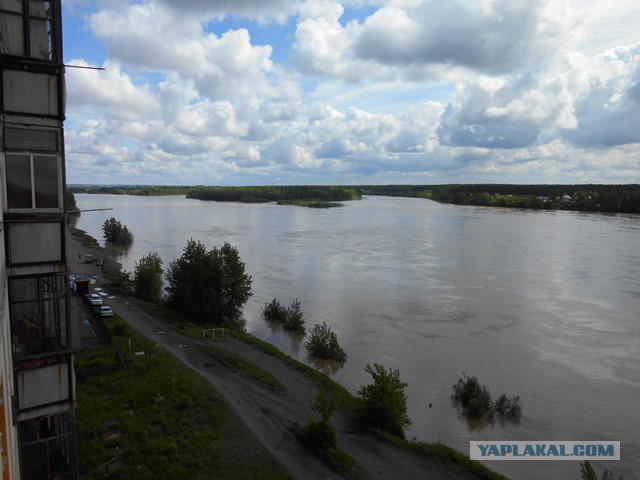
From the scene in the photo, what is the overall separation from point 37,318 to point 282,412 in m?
10.3

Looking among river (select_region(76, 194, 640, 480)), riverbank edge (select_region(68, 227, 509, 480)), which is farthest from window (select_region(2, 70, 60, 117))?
river (select_region(76, 194, 640, 480))

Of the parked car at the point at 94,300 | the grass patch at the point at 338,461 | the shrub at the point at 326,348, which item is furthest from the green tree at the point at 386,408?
the parked car at the point at 94,300

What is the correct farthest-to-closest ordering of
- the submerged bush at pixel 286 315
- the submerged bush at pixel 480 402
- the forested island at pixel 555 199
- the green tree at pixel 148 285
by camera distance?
the forested island at pixel 555 199, the green tree at pixel 148 285, the submerged bush at pixel 286 315, the submerged bush at pixel 480 402

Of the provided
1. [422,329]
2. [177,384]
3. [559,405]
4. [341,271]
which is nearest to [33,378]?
[177,384]

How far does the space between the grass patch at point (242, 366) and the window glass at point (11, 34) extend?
14.7 metres

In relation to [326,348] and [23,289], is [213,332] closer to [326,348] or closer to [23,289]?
[326,348]

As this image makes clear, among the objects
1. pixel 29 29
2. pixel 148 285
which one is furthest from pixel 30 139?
A: pixel 148 285

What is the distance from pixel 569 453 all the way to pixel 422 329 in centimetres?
1212

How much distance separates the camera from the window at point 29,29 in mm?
6465

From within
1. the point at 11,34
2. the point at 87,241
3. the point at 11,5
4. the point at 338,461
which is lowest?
the point at 338,461

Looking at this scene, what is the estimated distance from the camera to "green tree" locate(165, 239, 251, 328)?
28109 millimetres

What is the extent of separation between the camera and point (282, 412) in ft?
52.5

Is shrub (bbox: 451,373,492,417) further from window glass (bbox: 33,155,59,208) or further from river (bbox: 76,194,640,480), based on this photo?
window glass (bbox: 33,155,59,208)

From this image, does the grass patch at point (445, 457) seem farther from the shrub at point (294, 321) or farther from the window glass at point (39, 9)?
the window glass at point (39, 9)
